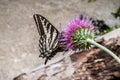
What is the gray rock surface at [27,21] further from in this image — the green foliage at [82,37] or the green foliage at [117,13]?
the green foliage at [82,37]

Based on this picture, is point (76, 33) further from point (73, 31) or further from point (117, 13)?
point (117, 13)

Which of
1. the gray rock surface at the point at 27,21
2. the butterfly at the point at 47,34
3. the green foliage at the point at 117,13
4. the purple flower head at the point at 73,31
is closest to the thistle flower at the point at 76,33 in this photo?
the purple flower head at the point at 73,31

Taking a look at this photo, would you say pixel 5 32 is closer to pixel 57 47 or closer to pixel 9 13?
pixel 9 13

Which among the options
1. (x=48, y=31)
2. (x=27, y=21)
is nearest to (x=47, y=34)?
(x=48, y=31)

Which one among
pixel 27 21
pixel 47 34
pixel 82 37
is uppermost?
pixel 82 37

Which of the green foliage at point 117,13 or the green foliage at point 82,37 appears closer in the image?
the green foliage at point 82,37
